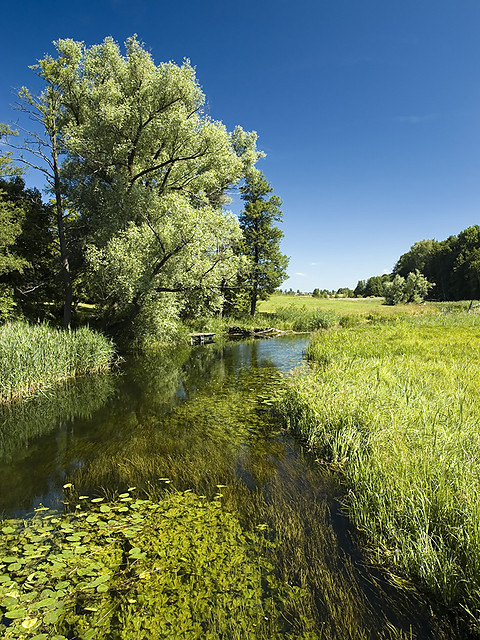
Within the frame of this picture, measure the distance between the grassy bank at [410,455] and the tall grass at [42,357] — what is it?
898cm

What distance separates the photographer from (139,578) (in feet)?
12.1

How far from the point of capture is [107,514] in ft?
16.2

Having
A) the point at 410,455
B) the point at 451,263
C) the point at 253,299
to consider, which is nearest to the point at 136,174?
the point at 410,455

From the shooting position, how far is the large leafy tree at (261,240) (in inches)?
1396

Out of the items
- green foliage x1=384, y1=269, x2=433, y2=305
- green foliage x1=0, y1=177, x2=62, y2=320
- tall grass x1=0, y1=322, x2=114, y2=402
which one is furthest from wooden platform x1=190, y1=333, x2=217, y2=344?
green foliage x1=384, y1=269, x2=433, y2=305

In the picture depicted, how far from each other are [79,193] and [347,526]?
68.8ft

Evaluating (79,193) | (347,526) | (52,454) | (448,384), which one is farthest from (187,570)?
(79,193)

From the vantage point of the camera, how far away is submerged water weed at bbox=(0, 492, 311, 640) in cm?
311

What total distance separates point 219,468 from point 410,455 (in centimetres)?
358

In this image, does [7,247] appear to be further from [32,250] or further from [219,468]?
[219,468]

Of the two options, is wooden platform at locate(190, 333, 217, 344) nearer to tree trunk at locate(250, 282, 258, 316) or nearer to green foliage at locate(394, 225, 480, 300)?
tree trunk at locate(250, 282, 258, 316)

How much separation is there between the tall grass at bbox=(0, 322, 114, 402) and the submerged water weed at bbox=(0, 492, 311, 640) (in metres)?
7.00

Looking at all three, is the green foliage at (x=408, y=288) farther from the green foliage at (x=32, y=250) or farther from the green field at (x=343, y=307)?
the green foliage at (x=32, y=250)

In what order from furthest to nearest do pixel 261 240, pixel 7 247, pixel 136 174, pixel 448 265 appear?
1. pixel 448 265
2. pixel 261 240
3. pixel 136 174
4. pixel 7 247
